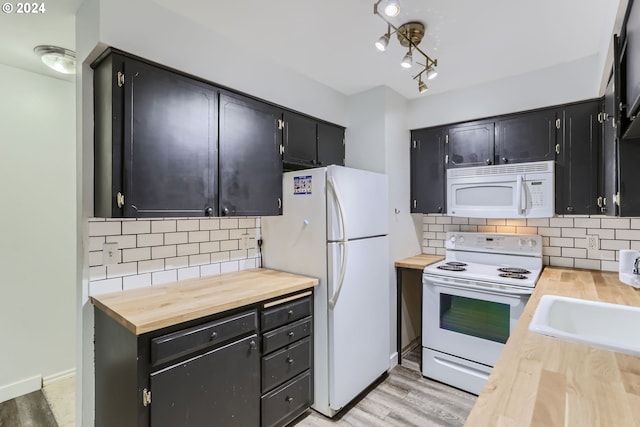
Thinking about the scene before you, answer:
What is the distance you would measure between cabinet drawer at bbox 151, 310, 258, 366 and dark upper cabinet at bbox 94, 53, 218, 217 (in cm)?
66

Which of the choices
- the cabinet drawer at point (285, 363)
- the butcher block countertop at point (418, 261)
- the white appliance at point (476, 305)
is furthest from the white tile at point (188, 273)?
the white appliance at point (476, 305)

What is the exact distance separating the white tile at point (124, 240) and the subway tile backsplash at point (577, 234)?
2882 mm

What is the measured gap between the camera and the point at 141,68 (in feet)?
5.55

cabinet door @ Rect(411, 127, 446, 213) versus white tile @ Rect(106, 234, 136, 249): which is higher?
cabinet door @ Rect(411, 127, 446, 213)

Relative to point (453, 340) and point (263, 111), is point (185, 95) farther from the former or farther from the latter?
point (453, 340)

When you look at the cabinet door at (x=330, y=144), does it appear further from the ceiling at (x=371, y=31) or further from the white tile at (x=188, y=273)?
the white tile at (x=188, y=273)

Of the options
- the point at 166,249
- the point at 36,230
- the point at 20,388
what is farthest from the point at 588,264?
the point at 20,388

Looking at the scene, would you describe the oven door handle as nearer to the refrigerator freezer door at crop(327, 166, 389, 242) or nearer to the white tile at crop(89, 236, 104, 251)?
the refrigerator freezer door at crop(327, 166, 389, 242)

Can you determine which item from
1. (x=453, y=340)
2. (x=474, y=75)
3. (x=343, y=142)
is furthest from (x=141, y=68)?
(x=453, y=340)

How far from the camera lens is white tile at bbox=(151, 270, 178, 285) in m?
2.04

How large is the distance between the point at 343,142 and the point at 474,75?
1.24m

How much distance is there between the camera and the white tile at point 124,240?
73.2 inches

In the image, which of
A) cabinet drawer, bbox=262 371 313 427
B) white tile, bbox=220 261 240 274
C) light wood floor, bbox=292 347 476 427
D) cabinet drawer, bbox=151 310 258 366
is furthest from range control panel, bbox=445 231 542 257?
cabinet drawer, bbox=151 310 258 366

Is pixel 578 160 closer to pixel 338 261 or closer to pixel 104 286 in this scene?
pixel 338 261
